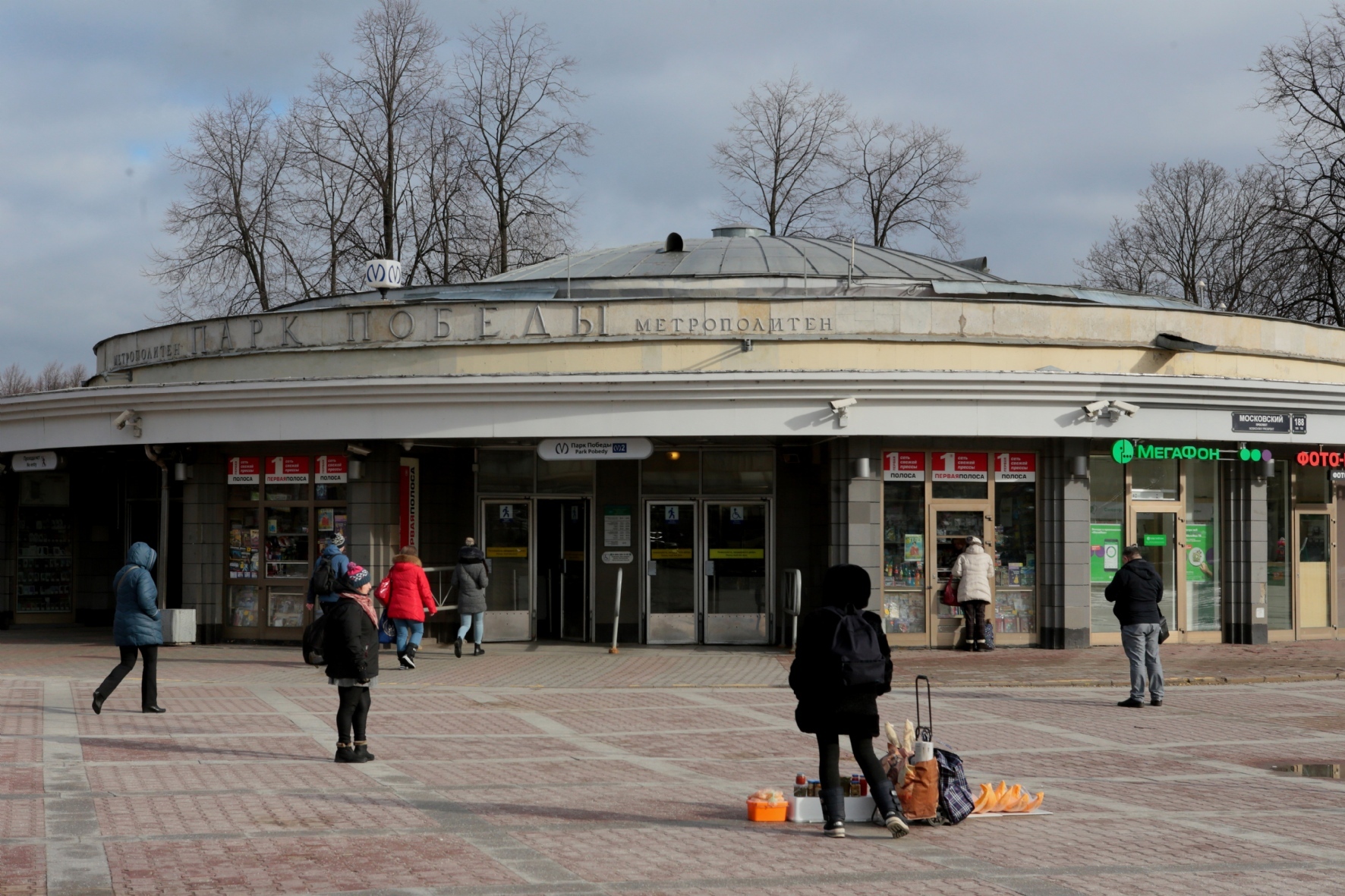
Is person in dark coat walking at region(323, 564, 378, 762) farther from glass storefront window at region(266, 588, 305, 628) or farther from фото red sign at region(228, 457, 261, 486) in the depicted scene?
фото red sign at region(228, 457, 261, 486)

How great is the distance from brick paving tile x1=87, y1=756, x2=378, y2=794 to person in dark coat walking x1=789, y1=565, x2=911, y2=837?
3.38m

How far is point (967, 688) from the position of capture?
52.9 ft

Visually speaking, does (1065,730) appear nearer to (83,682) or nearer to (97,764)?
(97,764)

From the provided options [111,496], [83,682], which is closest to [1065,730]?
[83,682]

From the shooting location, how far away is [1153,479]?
69.2 feet

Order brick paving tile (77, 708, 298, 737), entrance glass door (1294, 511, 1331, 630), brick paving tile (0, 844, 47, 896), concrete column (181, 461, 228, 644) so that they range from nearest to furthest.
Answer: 1. brick paving tile (0, 844, 47, 896)
2. brick paving tile (77, 708, 298, 737)
3. concrete column (181, 461, 228, 644)
4. entrance glass door (1294, 511, 1331, 630)

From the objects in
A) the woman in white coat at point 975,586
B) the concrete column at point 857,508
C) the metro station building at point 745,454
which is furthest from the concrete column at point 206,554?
the woman in white coat at point 975,586

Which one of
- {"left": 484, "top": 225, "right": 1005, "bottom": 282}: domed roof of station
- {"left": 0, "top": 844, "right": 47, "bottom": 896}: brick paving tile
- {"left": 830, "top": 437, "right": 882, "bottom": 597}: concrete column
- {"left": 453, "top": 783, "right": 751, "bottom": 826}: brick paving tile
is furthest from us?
{"left": 484, "top": 225, "right": 1005, "bottom": 282}: domed roof of station

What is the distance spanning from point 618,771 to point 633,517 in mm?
10436

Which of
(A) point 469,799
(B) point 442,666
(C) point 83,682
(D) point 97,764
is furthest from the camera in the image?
(B) point 442,666

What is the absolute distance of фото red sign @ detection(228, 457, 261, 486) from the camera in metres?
20.8

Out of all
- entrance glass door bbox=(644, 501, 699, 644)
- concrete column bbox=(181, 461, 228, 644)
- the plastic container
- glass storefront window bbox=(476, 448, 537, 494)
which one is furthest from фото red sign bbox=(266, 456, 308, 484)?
the plastic container

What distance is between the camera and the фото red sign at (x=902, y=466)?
1998cm

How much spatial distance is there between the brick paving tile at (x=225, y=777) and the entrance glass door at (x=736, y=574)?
1062 cm
